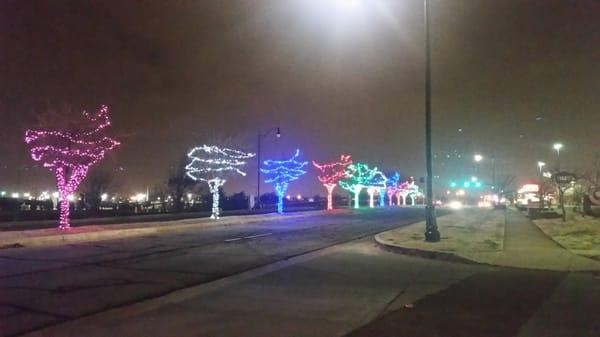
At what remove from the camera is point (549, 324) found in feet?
30.2

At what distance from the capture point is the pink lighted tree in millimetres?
28828

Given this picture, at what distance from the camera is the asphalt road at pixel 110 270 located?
34.6ft

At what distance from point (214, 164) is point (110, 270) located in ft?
99.7

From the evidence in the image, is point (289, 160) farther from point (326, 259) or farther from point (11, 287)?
point (11, 287)

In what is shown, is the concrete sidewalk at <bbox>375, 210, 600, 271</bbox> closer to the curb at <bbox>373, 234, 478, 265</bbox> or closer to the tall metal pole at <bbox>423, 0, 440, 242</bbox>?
the curb at <bbox>373, 234, 478, 265</bbox>

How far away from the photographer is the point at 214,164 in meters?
45.9

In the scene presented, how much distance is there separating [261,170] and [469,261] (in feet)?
151

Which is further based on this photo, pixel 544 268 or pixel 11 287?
pixel 544 268

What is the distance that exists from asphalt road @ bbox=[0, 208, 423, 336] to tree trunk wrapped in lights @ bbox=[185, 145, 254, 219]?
1888 cm

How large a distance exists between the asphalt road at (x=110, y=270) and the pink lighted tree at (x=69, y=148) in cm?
517

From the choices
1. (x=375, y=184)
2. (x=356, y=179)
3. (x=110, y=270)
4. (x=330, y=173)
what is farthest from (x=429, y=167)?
(x=375, y=184)

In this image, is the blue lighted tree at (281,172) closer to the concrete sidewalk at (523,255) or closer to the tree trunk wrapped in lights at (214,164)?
the tree trunk wrapped in lights at (214,164)

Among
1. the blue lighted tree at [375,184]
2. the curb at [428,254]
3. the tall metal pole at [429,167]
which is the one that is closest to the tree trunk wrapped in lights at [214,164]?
the tall metal pole at [429,167]

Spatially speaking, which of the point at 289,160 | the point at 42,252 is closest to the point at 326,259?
the point at 42,252
